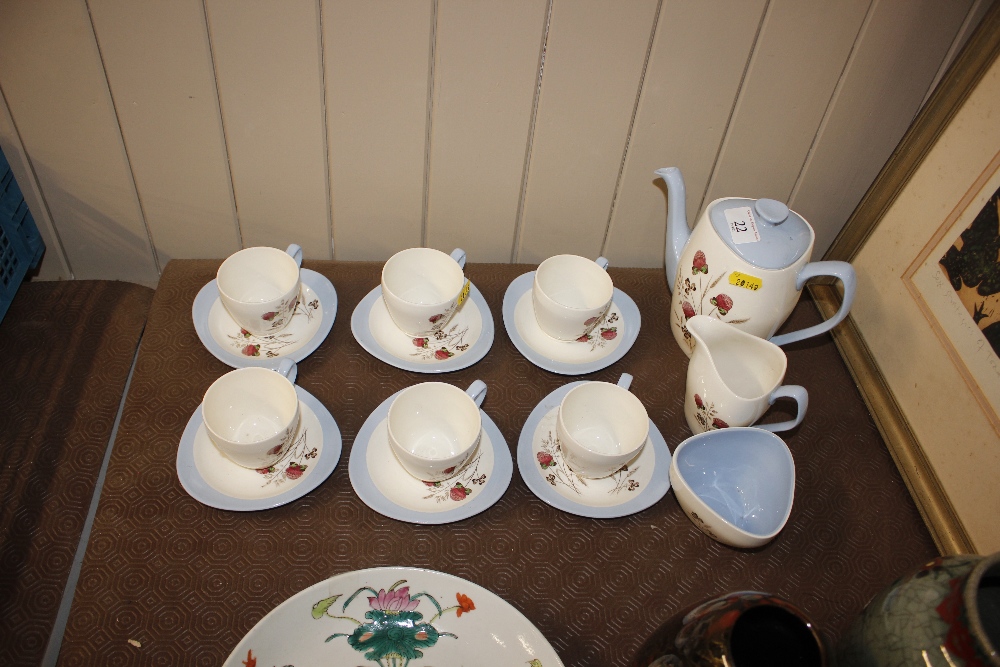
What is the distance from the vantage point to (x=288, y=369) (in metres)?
0.91

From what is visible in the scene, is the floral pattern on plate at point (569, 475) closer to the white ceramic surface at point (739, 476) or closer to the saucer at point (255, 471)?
the white ceramic surface at point (739, 476)

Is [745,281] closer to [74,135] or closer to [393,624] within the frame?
[393,624]

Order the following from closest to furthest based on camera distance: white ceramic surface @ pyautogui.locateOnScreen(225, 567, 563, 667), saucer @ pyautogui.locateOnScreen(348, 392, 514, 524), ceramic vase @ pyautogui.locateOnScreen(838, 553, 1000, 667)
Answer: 1. ceramic vase @ pyautogui.locateOnScreen(838, 553, 1000, 667)
2. white ceramic surface @ pyautogui.locateOnScreen(225, 567, 563, 667)
3. saucer @ pyautogui.locateOnScreen(348, 392, 514, 524)

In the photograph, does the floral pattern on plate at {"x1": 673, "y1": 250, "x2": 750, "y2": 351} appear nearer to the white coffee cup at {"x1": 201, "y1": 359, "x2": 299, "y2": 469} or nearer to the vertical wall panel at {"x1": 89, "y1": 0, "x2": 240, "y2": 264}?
the white coffee cup at {"x1": 201, "y1": 359, "x2": 299, "y2": 469}

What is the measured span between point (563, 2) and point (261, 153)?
49cm

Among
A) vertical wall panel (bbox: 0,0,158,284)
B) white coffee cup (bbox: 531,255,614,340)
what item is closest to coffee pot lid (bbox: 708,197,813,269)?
white coffee cup (bbox: 531,255,614,340)

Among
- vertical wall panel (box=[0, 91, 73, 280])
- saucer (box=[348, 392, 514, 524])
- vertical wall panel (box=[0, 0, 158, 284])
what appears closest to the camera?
saucer (box=[348, 392, 514, 524])

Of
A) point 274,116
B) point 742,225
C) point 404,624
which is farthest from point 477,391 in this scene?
point 274,116

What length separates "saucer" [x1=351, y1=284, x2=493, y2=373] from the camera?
0.98m

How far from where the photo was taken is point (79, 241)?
120 centimetres

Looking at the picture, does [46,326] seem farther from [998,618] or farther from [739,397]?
[998,618]

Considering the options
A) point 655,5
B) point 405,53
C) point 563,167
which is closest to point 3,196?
point 405,53

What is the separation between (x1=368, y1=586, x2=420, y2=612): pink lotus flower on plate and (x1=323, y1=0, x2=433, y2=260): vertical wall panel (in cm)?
63

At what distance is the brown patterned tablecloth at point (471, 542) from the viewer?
2.53 feet
